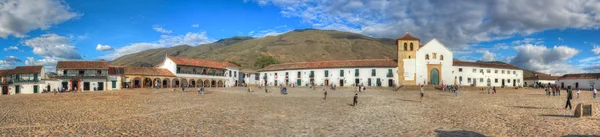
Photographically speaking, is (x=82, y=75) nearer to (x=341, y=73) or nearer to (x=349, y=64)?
(x=341, y=73)

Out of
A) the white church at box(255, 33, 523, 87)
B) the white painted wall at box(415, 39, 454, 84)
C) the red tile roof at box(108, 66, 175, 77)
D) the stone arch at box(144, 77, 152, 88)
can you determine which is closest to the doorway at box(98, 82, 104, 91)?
the red tile roof at box(108, 66, 175, 77)

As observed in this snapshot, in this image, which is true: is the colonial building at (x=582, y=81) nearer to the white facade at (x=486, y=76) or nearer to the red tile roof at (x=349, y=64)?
the white facade at (x=486, y=76)

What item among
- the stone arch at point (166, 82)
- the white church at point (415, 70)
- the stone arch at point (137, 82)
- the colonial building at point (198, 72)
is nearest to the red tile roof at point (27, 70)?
the stone arch at point (137, 82)

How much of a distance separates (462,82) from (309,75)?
2512cm

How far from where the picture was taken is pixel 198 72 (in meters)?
56.8

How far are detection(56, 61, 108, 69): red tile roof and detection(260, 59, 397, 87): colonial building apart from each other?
29093 mm

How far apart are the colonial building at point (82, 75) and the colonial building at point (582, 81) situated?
242 feet

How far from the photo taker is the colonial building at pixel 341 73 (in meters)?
54.5

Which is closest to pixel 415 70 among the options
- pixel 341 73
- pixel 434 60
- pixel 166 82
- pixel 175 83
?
pixel 434 60

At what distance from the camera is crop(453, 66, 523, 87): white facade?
180 feet

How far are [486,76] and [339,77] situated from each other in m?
24.6

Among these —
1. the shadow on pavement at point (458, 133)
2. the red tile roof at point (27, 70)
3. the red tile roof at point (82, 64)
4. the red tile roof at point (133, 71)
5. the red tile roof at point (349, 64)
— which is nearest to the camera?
the shadow on pavement at point (458, 133)

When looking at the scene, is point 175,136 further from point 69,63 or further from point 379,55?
point 379,55

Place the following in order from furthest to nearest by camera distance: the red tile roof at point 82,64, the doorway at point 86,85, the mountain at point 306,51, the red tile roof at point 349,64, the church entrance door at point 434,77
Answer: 1. the mountain at point 306,51
2. the red tile roof at point 349,64
3. the church entrance door at point 434,77
4. the doorway at point 86,85
5. the red tile roof at point 82,64
